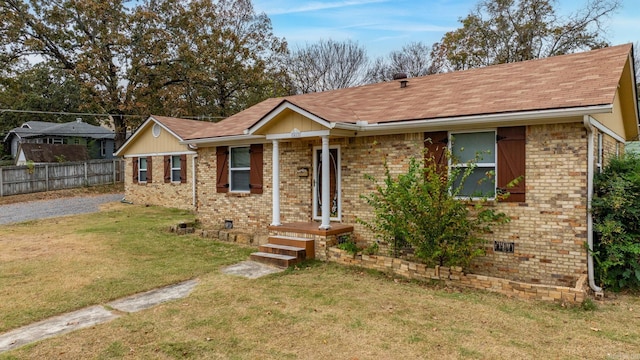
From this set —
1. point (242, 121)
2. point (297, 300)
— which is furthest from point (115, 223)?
point (297, 300)

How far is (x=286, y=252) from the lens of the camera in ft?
26.4

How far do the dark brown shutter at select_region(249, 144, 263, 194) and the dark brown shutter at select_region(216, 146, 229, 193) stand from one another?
0.97m

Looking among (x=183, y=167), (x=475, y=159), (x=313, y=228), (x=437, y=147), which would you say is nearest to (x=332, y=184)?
(x=313, y=228)

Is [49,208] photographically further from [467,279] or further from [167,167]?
[467,279]

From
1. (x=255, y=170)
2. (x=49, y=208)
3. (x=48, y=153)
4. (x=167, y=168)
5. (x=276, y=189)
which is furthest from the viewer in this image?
(x=48, y=153)

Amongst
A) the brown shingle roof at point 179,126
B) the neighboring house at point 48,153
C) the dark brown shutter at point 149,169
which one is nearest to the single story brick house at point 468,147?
the brown shingle roof at point 179,126

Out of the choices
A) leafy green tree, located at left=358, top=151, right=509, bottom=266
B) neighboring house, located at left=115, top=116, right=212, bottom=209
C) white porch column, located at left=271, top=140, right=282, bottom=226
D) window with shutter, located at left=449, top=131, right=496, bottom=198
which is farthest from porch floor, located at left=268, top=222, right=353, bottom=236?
neighboring house, located at left=115, top=116, right=212, bottom=209

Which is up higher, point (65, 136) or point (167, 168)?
point (65, 136)

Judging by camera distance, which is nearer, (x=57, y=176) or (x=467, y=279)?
(x=467, y=279)

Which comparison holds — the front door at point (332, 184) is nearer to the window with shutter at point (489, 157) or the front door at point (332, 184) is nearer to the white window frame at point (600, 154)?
the window with shutter at point (489, 157)

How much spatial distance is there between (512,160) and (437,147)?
1.37 m

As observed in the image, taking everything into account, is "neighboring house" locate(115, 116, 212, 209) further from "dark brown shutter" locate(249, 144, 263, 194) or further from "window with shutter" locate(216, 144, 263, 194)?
"dark brown shutter" locate(249, 144, 263, 194)

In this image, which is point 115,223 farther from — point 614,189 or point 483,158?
point 614,189

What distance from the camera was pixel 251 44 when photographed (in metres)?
30.2
